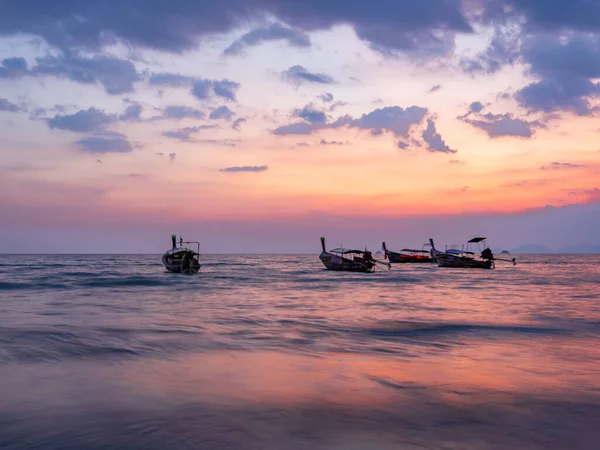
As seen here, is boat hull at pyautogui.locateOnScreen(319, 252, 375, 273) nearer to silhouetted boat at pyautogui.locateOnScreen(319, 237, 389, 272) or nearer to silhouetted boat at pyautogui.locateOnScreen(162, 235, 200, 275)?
silhouetted boat at pyautogui.locateOnScreen(319, 237, 389, 272)

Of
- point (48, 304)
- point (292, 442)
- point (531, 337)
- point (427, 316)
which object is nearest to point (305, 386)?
point (292, 442)

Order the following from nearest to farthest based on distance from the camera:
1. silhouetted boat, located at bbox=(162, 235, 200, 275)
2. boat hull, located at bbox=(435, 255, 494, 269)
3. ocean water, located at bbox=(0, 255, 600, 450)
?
ocean water, located at bbox=(0, 255, 600, 450), silhouetted boat, located at bbox=(162, 235, 200, 275), boat hull, located at bbox=(435, 255, 494, 269)

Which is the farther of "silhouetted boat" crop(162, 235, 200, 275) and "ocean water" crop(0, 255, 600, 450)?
"silhouetted boat" crop(162, 235, 200, 275)

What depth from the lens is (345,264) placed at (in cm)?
7919

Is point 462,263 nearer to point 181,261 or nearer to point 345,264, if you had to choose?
point 345,264

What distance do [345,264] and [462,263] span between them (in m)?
26.9

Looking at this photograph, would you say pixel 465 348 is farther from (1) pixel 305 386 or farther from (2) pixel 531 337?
(1) pixel 305 386

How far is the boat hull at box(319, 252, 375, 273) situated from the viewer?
253 ft

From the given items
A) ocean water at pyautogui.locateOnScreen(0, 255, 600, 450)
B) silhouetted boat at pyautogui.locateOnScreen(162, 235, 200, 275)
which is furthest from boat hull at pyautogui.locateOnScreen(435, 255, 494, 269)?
Result: ocean water at pyautogui.locateOnScreen(0, 255, 600, 450)

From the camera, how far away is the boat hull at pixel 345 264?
7700cm

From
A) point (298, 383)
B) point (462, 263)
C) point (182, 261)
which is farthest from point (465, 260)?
point (298, 383)

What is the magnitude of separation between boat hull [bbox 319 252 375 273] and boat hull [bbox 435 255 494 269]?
21.9 metres

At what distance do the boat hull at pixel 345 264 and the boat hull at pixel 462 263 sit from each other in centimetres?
2191

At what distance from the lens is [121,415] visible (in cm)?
912
